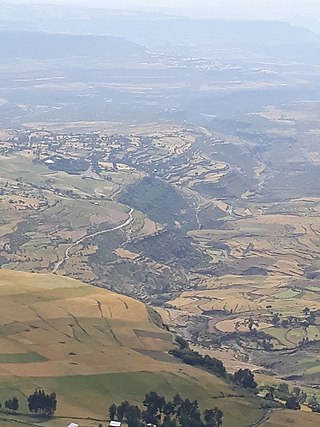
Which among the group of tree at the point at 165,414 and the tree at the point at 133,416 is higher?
the tree at the point at 133,416

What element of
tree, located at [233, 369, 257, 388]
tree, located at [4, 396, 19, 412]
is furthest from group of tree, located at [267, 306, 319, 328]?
tree, located at [4, 396, 19, 412]

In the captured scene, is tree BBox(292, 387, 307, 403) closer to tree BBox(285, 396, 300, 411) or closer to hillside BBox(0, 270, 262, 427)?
tree BBox(285, 396, 300, 411)

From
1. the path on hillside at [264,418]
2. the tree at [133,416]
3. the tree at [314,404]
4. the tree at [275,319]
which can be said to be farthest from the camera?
the tree at [275,319]

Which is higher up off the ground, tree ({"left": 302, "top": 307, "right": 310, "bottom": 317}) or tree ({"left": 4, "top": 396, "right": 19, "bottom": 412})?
tree ({"left": 4, "top": 396, "right": 19, "bottom": 412})

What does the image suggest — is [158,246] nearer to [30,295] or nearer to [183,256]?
[183,256]

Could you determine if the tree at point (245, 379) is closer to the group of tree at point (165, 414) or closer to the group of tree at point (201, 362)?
the group of tree at point (201, 362)

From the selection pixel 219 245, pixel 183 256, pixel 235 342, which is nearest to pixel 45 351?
pixel 235 342

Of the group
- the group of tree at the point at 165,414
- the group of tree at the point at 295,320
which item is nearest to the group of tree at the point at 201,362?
the group of tree at the point at 165,414
